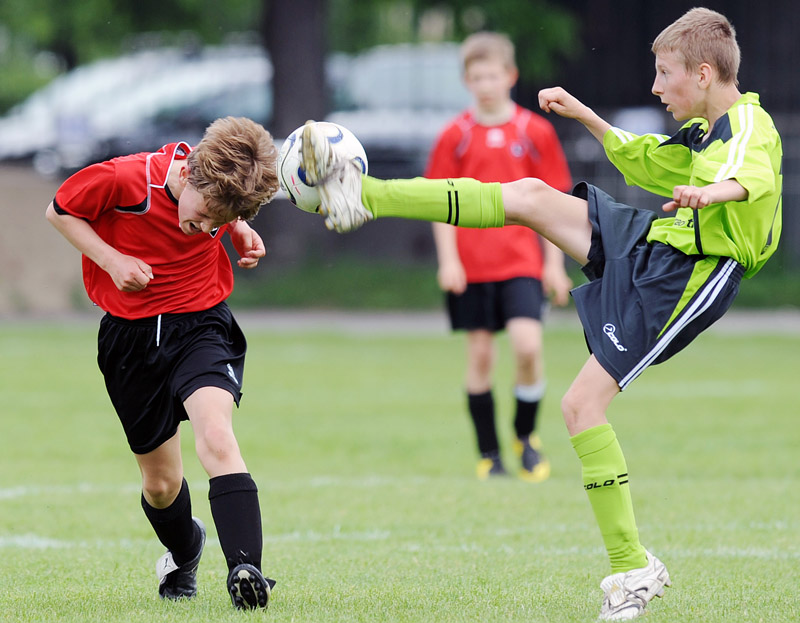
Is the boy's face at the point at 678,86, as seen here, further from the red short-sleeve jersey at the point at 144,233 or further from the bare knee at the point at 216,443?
the bare knee at the point at 216,443

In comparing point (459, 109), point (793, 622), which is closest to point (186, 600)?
point (793, 622)

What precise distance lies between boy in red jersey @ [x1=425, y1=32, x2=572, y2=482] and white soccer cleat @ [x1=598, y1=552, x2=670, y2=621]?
3328 mm

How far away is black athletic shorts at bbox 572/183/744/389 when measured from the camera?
4.17 m

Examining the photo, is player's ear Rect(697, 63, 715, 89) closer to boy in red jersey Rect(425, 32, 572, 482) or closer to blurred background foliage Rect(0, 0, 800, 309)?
boy in red jersey Rect(425, 32, 572, 482)

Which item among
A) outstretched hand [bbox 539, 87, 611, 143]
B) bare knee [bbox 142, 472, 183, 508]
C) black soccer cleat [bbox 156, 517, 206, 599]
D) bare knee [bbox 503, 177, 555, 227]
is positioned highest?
outstretched hand [bbox 539, 87, 611, 143]

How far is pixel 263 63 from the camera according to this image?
70.8ft

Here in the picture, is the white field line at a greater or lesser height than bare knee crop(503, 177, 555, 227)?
lesser

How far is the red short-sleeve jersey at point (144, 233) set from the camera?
4.34 metres

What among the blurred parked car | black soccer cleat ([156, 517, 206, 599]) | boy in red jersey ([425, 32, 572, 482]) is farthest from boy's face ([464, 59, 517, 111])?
the blurred parked car

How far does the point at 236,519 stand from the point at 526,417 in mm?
3758

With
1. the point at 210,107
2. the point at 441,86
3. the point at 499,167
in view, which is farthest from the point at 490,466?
the point at 210,107

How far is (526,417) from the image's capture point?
765 centimetres

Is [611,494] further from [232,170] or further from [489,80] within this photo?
[489,80]

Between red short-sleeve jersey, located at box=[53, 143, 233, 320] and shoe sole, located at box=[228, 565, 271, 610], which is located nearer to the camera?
shoe sole, located at box=[228, 565, 271, 610]
